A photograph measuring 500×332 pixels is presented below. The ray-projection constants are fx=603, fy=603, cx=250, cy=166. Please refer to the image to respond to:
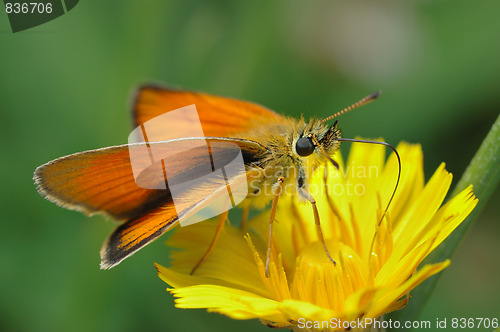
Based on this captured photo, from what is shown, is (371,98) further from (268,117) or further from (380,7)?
(380,7)

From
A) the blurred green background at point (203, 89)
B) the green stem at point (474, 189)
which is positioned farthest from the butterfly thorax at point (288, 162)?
the blurred green background at point (203, 89)

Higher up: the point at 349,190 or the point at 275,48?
the point at 275,48

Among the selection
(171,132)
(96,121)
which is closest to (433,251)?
(171,132)

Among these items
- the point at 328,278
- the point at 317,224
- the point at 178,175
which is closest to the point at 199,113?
the point at 178,175

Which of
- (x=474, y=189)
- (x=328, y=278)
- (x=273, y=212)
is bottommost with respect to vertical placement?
(x=328, y=278)

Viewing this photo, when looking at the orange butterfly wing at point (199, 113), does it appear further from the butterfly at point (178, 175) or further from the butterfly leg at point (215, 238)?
the butterfly leg at point (215, 238)

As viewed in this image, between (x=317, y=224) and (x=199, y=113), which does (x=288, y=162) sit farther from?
(x=199, y=113)
